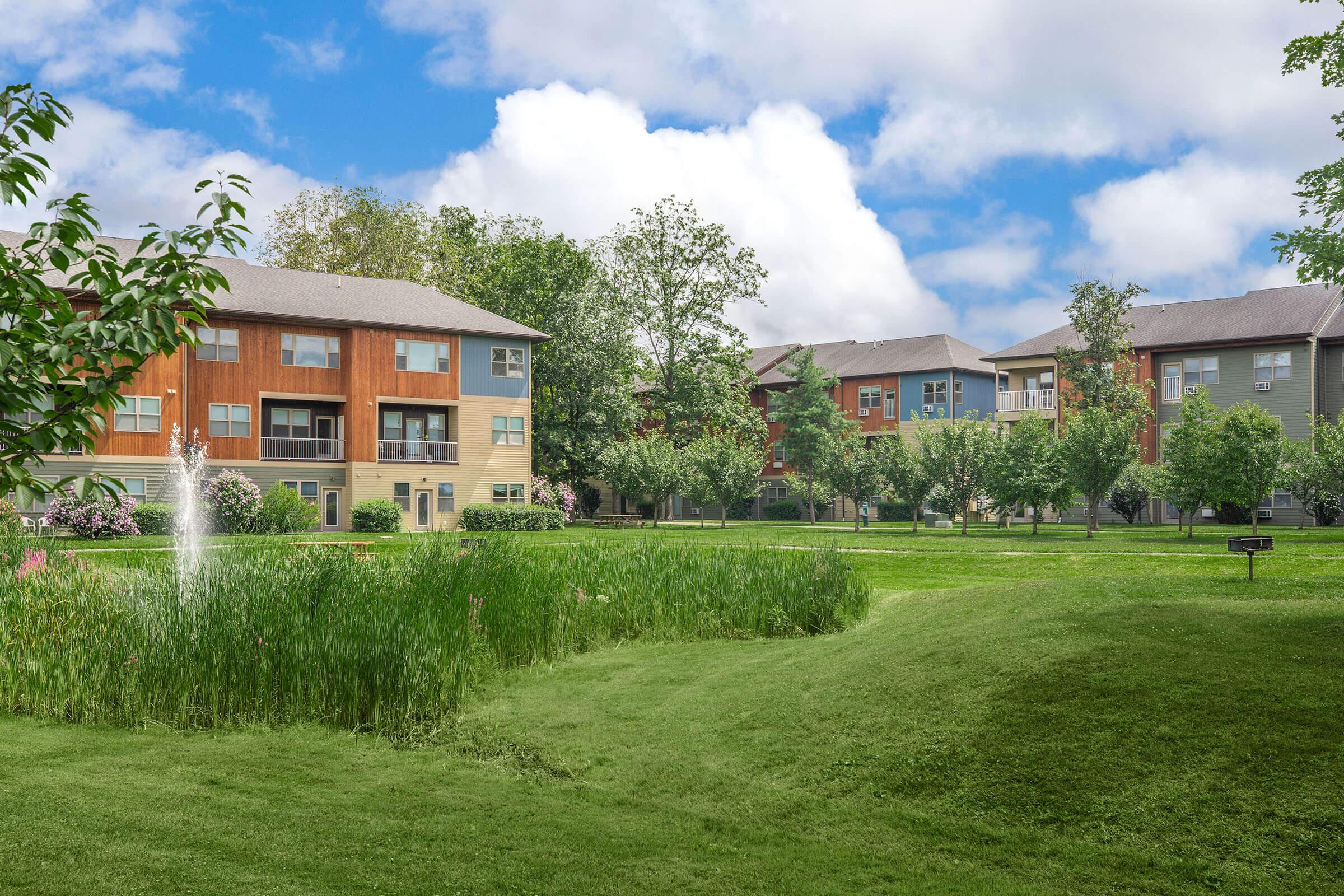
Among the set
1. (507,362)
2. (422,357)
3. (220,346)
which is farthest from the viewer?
(507,362)

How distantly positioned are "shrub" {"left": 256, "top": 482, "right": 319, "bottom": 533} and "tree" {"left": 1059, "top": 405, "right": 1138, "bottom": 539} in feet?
81.2

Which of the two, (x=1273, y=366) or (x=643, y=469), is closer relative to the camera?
(x=1273, y=366)

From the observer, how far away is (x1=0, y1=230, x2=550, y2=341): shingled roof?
41344 mm

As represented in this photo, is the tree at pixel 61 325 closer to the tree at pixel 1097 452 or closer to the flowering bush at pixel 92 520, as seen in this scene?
the flowering bush at pixel 92 520

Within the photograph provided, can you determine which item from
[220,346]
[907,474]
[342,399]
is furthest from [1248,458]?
[220,346]

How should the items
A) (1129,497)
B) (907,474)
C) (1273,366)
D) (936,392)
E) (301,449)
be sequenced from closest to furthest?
1. (907,474)
2. (301,449)
3. (1129,497)
4. (1273,366)
5. (936,392)

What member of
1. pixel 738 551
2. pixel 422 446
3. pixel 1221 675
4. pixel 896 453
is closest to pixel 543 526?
pixel 422 446

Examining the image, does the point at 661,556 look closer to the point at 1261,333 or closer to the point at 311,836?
the point at 311,836

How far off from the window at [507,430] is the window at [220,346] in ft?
34.7

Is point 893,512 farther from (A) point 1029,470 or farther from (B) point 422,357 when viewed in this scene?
(B) point 422,357

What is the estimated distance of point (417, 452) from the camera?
144ft

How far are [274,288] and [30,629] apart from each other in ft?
112

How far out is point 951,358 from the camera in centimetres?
6044

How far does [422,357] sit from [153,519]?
13.4m
